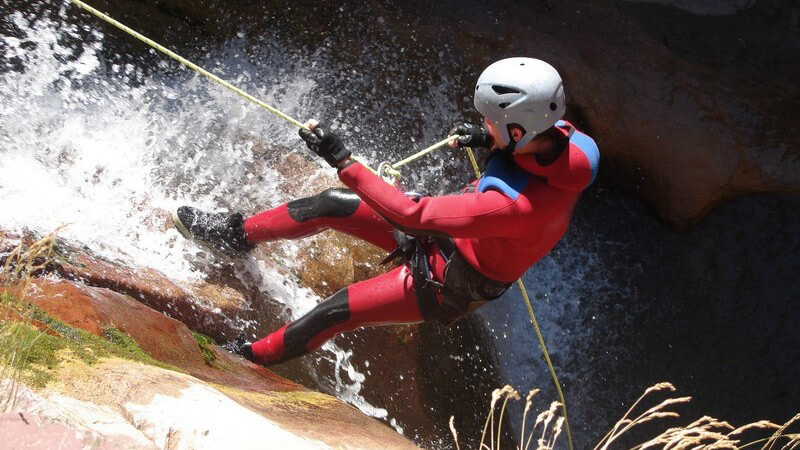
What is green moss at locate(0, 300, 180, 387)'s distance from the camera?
2.42 m

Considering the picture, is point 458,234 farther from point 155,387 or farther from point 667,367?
point 667,367

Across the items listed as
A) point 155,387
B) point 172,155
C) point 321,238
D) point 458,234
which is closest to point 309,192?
point 321,238

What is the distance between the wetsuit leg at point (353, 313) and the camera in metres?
3.91

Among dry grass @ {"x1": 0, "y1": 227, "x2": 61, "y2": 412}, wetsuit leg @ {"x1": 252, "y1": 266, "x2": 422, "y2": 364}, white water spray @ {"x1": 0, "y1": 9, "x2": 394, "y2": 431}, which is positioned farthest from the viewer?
white water spray @ {"x1": 0, "y1": 9, "x2": 394, "y2": 431}

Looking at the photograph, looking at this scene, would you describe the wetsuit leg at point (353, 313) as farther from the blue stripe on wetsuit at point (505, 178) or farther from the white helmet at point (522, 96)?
the white helmet at point (522, 96)

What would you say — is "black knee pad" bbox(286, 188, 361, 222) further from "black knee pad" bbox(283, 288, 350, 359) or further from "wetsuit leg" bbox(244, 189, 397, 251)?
"black knee pad" bbox(283, 288, 350, 359)

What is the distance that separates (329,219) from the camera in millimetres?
4129

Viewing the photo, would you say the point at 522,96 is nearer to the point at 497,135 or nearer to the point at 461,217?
the point at 497,135

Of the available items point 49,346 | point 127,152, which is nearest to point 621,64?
point 127,152

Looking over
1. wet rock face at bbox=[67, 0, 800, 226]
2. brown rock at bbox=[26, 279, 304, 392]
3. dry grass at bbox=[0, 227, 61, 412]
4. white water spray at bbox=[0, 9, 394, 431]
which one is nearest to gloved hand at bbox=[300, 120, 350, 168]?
brown rock at bbox=[26, 279, 304, 392]

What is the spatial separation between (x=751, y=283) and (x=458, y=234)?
3.95 m

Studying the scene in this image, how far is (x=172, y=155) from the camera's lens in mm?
5359

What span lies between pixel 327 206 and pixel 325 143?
28.4 inches

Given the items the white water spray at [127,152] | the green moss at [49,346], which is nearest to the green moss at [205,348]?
the green moss at [49,346]
